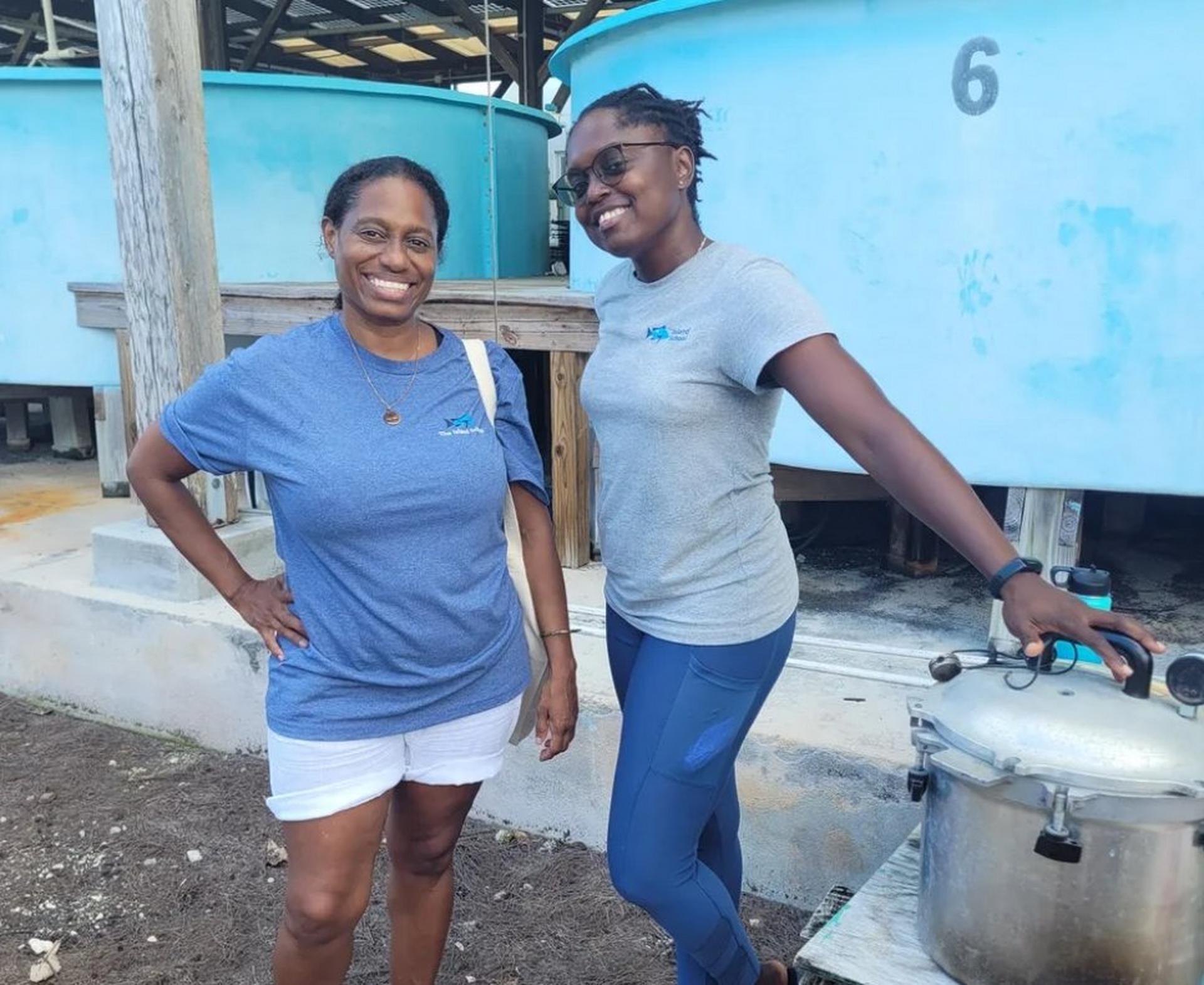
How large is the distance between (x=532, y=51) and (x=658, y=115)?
9.02m

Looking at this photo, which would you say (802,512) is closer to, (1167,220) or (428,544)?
(1167,220)

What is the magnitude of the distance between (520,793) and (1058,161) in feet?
8.08

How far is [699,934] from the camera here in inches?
83.5

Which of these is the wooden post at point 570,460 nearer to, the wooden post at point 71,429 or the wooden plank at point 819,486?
the wooden plank at point 819,486

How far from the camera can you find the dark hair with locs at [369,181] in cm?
202

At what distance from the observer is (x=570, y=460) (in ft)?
14.4

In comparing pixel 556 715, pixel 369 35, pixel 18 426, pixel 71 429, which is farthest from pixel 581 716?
pixel 369 35

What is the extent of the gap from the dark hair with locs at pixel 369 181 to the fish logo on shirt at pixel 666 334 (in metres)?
0.47

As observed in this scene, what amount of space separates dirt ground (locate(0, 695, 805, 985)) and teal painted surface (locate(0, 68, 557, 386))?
285cm

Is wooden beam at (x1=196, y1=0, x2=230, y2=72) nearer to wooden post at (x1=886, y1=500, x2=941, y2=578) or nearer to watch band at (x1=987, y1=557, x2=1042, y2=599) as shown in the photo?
wooden post at (x1=886, y1=500, x2=941, y2=578)

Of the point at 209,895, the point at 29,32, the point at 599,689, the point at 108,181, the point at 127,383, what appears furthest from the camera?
the point at 29,32

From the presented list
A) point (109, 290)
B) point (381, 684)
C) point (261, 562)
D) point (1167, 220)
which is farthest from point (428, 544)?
point (109, 290)

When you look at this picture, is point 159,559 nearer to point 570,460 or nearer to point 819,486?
point 570,460

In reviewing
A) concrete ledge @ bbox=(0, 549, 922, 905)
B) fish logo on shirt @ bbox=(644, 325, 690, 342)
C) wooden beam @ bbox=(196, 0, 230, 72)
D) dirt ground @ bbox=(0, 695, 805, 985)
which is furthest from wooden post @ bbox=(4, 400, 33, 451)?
fish logo on shirt @ bbox=(644, 325, 690, 342)
